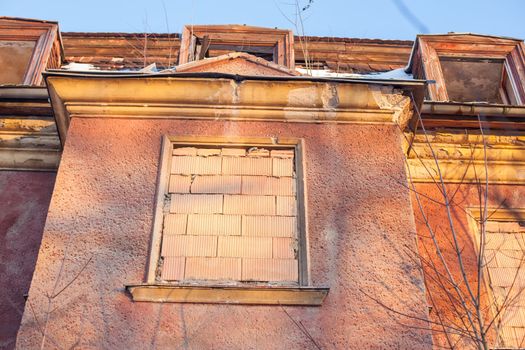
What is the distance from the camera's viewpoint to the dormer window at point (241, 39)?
337 inches

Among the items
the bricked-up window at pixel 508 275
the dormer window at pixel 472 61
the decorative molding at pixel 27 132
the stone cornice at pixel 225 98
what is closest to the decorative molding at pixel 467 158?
the bricked-up window at pixel 508 275

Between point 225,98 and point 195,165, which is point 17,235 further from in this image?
point 225,98

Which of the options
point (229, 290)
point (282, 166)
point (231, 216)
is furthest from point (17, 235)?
point (282, 166)

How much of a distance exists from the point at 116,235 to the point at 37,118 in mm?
2461

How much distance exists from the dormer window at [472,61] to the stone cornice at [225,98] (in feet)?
8.45

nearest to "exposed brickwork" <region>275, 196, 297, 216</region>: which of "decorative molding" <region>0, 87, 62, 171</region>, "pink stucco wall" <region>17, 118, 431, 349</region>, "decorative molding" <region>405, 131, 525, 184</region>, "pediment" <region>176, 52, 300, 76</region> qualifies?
"pink stucco wall" <region>17, 118, 431, 349</region>

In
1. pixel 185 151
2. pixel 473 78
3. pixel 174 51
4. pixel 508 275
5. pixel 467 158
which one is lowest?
pixel 508 275

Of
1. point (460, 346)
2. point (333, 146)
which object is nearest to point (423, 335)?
point (460, 346)

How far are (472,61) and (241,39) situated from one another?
315 centimetres

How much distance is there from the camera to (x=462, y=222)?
19.5 ft

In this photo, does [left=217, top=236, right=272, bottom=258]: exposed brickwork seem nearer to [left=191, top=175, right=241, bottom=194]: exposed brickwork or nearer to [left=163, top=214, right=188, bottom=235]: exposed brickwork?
[left=163, top=214, right=188, bottom=235]: exposed brickwork

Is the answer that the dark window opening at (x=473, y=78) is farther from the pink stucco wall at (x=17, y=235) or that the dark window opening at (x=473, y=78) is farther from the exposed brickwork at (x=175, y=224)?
the pink stucco wall at (x=17, y=235)

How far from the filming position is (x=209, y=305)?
444 centimetres

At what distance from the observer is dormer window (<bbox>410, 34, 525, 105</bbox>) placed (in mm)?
8008
